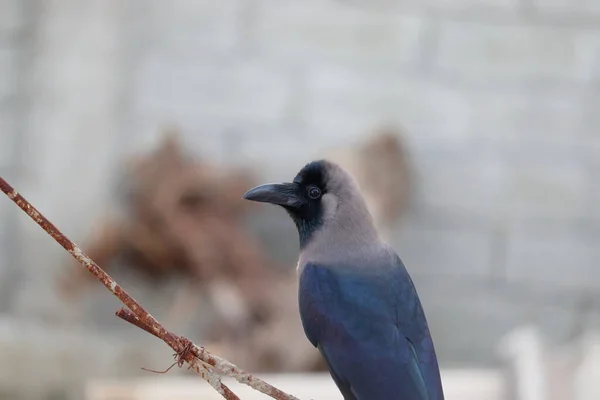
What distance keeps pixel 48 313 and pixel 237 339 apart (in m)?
0.74

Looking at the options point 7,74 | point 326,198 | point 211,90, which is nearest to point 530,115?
point 211,90

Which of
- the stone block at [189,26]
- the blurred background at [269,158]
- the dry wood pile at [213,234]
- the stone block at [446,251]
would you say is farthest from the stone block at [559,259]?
the stone block at [189,26]

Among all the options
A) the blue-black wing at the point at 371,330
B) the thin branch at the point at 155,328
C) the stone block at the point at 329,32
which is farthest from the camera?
the stone block at the point at 329,32

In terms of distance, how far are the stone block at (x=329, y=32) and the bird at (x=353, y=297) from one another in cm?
194

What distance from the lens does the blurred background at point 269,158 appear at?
3254 millimetres

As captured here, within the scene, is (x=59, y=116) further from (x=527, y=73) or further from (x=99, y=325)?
(x=527, y=73)

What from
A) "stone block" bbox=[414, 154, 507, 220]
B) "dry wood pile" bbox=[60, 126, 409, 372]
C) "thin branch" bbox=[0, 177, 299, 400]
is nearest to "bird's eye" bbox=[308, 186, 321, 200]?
"thin branch" bbox=[0, 177, 299, 400]

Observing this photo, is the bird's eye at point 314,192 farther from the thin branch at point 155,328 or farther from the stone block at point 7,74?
the stone block at point 7,74

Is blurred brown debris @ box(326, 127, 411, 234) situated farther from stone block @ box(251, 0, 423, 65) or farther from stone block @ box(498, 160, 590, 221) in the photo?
stone block @ box(498, 160, 590, 221)

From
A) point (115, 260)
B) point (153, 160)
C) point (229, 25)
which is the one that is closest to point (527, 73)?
point (229, 25)

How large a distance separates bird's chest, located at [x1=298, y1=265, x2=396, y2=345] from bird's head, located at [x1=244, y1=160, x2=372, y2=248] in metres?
0.09

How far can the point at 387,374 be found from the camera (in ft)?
4.82

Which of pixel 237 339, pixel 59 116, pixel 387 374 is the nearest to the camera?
pixel 387 374

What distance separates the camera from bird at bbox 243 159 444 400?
1.48 metres
